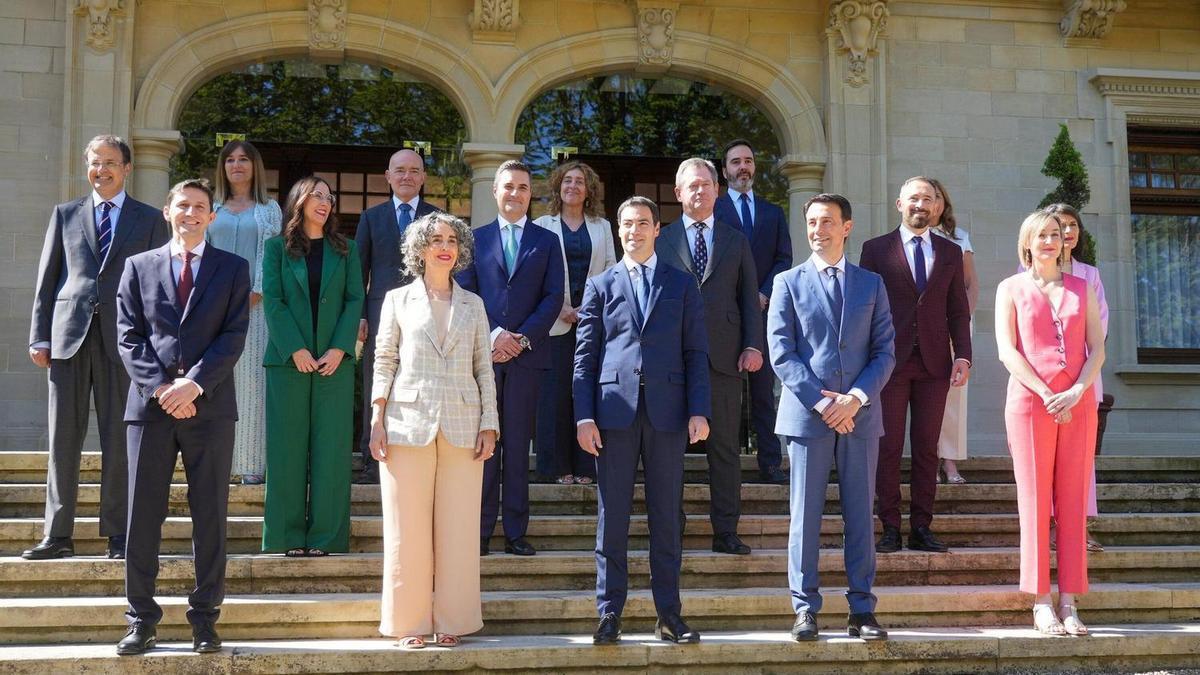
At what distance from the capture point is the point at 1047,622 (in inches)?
209

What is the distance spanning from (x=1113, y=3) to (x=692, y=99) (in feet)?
11.2

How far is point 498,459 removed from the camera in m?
5.85

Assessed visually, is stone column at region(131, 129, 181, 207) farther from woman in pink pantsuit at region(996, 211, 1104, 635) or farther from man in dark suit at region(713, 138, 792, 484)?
woman in pink pantsuit at region(996, 211, 1104, 635)

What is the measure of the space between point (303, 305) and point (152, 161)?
3498 mm

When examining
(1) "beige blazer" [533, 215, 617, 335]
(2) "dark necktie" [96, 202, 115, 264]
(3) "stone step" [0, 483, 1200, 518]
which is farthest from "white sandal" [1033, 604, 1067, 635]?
(2) "dark necktie" [96, 202, 115, 264]

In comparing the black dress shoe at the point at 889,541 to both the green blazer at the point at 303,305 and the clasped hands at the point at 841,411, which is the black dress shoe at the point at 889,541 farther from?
the green blazer at the point at 303,305

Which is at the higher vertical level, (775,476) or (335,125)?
(335,125)

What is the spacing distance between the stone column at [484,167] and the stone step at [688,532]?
131 inches

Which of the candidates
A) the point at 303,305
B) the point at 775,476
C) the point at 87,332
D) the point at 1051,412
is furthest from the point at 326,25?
the point at 1051,412

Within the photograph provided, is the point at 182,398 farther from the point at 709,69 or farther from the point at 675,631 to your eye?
the point at 709,69

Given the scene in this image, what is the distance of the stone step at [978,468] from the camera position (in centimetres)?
661

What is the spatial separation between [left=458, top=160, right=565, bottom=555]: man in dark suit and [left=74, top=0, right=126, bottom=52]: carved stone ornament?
3.94 meters

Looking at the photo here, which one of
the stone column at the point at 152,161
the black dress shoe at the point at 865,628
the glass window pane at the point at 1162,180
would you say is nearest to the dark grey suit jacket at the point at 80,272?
the stone column at the point at 152,161

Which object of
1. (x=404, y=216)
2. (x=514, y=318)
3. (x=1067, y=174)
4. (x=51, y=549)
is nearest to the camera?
(x=51, y=549)
